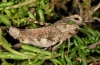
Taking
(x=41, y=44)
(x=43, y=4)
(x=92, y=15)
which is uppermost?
(x=92, y=15)

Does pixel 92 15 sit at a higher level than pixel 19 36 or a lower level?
higher

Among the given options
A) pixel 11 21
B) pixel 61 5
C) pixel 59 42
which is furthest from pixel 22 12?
pixel 61 5

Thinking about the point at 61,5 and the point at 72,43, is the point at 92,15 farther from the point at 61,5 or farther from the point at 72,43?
the point at 72,43

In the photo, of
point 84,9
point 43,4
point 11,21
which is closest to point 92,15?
point 84,9

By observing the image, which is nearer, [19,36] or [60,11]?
[19,36]

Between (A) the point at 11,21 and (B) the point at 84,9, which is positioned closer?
(A) the point at 11,21

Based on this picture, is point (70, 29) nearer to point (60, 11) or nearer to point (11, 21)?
point (11, 21)

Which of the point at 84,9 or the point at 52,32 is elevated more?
the point at 84,9
